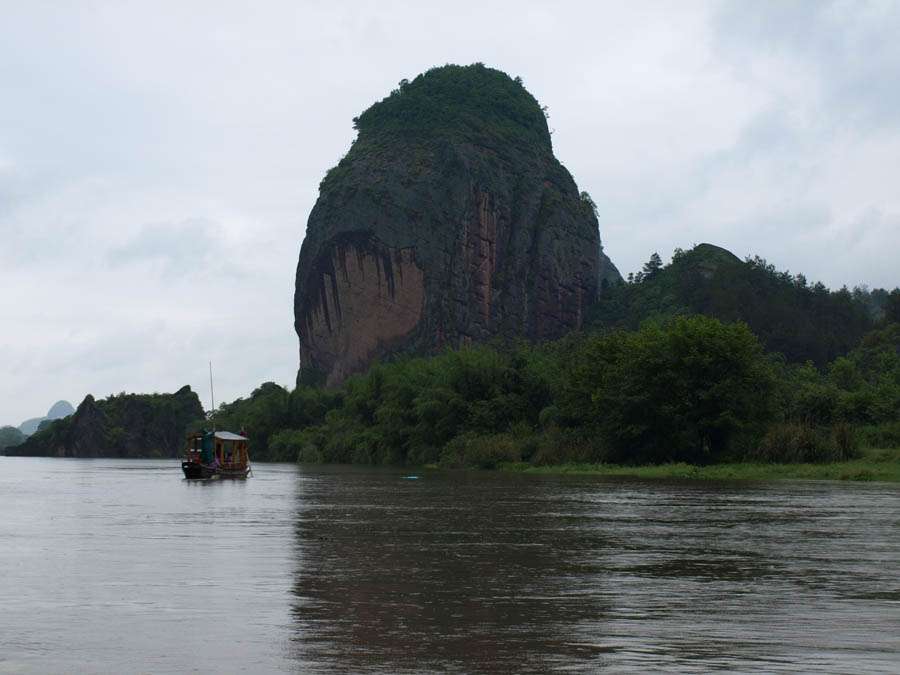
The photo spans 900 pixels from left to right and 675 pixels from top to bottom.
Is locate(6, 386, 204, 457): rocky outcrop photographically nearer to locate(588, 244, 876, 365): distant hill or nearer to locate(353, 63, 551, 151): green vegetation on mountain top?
locate(353, 63, 551, 151): green vegetation on mountain top

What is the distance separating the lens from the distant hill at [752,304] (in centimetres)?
13812

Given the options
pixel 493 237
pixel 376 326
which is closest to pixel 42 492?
pixel 376 326

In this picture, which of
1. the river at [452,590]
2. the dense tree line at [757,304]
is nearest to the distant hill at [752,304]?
the dense tree line at [757,304]

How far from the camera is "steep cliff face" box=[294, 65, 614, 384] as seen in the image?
513 feet

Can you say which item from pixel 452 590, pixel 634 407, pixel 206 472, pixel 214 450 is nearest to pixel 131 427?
pixel 214 450

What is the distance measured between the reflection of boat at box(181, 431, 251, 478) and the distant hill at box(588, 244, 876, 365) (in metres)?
81.4

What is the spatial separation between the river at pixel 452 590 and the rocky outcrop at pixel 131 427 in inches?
5721

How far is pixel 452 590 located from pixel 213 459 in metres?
51.1

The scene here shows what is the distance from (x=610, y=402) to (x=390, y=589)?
186 ft

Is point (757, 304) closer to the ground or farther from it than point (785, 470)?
farther from it

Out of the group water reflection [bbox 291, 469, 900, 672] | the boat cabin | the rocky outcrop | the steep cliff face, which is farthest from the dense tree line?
water reflection [bbox 291, 469, 900, 672]

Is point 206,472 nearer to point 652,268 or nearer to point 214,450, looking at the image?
point 214,450

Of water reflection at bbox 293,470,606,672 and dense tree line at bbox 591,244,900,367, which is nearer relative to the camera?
water reflection at bbox 293,470,606,672

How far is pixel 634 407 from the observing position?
69.9m
